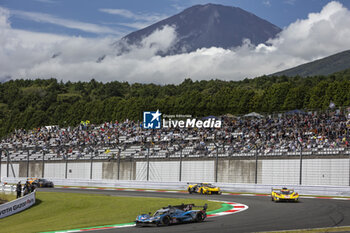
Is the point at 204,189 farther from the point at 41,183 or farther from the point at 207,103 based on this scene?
the point at 207,103

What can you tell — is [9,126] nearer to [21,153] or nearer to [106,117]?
[106,117]

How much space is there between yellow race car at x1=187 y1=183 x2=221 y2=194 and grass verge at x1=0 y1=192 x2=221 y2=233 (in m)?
5.78

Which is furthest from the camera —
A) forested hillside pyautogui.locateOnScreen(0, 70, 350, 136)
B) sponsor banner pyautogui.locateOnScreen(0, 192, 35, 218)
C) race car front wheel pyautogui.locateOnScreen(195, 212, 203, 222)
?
forested hillside pyautogui.locateOnScreen(0, 70, 350, 136)

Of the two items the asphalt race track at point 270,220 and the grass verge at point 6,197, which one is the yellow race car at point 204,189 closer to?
the asphalt race track at point 270,220

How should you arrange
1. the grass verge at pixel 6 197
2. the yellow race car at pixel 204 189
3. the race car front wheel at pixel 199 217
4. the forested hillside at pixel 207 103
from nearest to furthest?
the race car front wheel at pixel 199 217 < the yellow race car at pixel 204 189 < the grass verge at pixel 6 197 < the forested hillside at pixel 207 103

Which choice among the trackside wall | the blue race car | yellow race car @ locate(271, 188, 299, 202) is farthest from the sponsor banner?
the trackside wall

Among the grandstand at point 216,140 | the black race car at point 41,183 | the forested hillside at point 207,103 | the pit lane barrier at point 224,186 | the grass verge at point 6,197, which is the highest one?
the forested hillside at point 207,103

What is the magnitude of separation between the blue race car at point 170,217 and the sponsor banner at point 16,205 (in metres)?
11.8

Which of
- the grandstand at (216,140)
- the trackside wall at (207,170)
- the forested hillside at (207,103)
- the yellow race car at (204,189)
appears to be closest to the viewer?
the yellow race car at (204,189)

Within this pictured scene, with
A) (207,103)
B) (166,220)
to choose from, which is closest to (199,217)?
(166,220)

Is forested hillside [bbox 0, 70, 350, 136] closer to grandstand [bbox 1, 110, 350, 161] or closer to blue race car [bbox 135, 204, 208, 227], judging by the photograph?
grandstand [bbox 1, 110, 350, 161]

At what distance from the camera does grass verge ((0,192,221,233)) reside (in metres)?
22.3

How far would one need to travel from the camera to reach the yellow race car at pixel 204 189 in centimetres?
3519

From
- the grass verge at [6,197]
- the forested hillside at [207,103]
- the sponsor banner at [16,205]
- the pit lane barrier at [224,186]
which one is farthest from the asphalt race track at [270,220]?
the forested hillside at [207,103]
